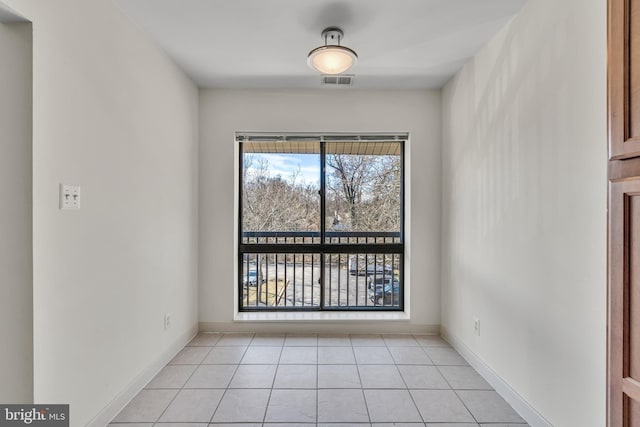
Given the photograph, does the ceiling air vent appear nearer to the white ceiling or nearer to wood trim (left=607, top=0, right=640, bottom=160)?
the white ceiling

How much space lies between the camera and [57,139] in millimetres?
1459

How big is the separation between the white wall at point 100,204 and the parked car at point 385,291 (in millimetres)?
1971

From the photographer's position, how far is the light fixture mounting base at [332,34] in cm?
212

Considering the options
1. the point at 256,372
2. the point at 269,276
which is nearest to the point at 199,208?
the point at 269,276

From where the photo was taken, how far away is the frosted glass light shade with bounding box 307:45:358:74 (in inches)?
84.9

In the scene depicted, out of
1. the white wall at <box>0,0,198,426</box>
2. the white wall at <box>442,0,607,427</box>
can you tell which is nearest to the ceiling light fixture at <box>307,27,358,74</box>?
the white wall at <box>442,0,607,427</box>

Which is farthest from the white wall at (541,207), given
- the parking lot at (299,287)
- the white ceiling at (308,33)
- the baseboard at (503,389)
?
the parking lot at (299,287)

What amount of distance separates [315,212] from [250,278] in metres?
0.99

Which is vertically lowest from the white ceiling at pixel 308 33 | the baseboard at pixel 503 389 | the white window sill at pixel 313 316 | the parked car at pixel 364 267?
the baseboard at pixel 503 389

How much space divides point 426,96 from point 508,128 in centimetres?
128

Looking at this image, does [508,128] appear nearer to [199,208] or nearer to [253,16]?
[253,16]

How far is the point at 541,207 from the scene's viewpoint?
174 cm

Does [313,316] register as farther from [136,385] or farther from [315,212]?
[136,385]

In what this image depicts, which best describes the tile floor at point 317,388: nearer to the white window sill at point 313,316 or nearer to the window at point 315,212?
the white window sill at point 313,316
